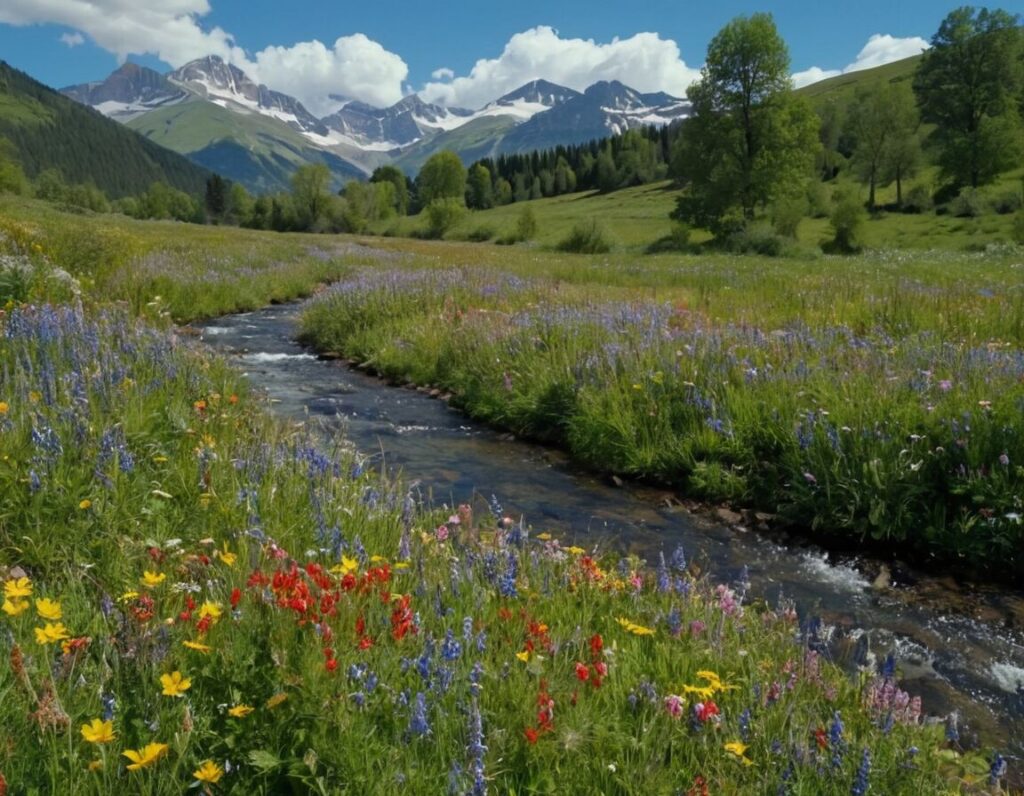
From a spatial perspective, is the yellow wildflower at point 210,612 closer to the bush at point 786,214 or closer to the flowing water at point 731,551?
the flowing water at point 731,551

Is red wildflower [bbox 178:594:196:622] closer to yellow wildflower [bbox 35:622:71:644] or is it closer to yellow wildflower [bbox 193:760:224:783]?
yellow wildflower [bbox 35:622:71:644]

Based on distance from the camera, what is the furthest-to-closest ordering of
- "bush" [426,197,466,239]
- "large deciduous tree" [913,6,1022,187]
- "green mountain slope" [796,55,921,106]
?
"green mountain slope" [796,55,921,106] < "bush" [426,197,466,239] < "large deciduous tree" [913,6,1022,187]

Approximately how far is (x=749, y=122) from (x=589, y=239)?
13080mm

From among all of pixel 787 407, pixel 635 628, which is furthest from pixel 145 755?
pixel 787 407

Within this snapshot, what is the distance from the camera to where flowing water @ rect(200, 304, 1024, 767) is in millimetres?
4328

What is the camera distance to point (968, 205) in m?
59.7

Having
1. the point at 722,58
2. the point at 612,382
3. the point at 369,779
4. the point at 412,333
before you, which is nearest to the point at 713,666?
the point at 369,779

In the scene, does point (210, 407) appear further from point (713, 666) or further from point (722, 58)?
point (722, 58)

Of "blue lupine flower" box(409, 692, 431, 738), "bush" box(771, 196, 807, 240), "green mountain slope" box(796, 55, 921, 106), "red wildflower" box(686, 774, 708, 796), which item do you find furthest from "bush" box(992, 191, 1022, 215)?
"green mountain slope" box(796, 55, 921, 106)

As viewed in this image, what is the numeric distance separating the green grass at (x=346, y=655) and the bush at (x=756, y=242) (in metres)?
41.6

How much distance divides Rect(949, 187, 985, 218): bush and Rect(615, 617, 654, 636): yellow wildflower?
6804 cm

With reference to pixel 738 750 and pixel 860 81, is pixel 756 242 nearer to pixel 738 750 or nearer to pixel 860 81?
pixel 738 750

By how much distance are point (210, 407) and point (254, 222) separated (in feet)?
497

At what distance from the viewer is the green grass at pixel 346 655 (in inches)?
97.1
